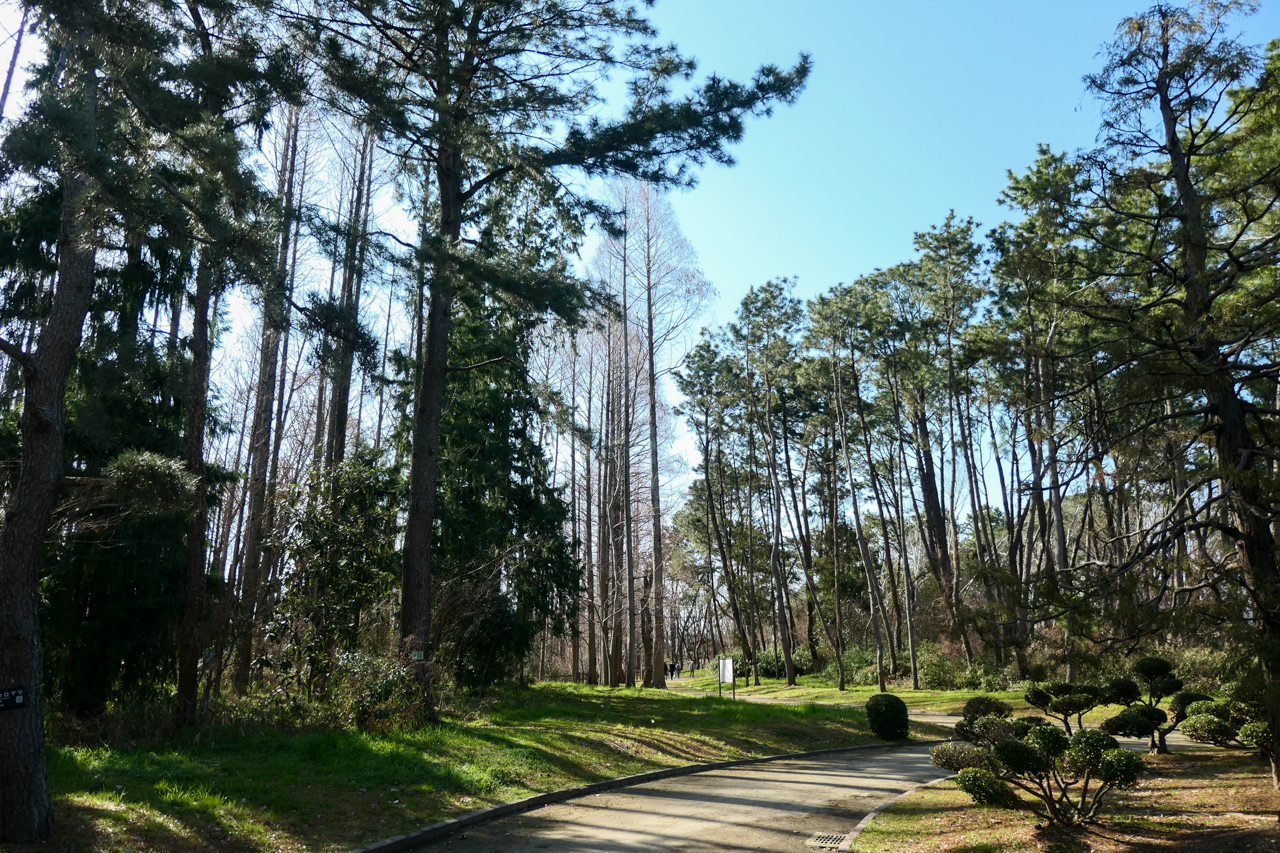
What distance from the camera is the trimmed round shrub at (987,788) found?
6914 millimetres

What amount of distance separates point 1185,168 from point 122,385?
12929mm

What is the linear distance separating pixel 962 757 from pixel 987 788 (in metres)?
0.49

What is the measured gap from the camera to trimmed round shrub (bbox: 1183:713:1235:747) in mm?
10445

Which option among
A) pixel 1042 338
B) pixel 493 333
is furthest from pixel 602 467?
pixel 1042 338

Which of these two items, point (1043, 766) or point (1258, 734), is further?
point (1258, 734)

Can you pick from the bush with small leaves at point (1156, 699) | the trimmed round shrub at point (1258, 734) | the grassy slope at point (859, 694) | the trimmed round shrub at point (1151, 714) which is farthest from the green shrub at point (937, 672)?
the trimmed round shrub at point (1258, 734)

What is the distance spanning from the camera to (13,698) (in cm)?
591

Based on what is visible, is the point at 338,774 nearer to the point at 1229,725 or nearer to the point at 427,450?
the point at 427,450

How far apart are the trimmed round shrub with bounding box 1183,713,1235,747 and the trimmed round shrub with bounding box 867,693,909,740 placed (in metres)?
5.43

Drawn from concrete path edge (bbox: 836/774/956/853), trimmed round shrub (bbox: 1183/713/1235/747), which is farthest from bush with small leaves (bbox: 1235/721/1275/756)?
concrete path edge (bbox: 836/774/956/853)

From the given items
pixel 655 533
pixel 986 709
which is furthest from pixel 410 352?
pixel 986 709

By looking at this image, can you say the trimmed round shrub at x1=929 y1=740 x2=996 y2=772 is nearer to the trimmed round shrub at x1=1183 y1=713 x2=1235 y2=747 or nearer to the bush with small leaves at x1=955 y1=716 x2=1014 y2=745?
the bush with small leaves at x1=955 y1=716 x2=1014 y2=745

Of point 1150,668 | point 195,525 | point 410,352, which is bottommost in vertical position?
point 1150,668

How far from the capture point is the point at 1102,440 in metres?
8.39
